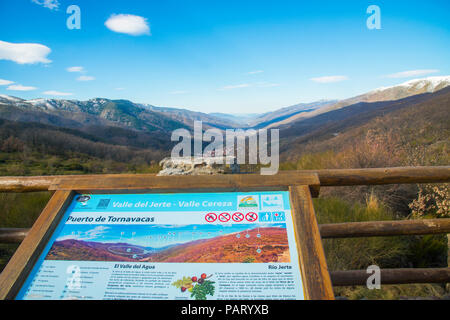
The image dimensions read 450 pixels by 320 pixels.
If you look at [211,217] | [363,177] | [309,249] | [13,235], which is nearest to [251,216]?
[211,217]

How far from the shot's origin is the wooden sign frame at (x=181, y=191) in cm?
161

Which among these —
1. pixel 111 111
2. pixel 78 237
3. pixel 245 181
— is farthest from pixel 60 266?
pixel 111 111

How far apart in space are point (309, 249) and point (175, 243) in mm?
856

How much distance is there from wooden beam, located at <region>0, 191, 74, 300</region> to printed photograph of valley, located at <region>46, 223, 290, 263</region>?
0.09 meters

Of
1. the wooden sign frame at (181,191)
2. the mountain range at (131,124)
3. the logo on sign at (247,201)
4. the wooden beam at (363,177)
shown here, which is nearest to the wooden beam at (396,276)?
the wooden beam at (363,177)

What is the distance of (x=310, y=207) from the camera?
1865 mm

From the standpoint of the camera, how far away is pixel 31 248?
→ 1758mm

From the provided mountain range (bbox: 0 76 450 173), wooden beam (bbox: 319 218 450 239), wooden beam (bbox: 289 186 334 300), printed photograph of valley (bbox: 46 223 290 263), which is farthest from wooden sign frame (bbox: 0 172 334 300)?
mountain range (bbox: 0 76 450 173)

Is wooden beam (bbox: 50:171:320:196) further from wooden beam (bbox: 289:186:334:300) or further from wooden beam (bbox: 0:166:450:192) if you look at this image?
wooden beam (bbox: 0:166:450:192)

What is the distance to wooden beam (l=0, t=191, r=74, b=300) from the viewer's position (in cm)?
161

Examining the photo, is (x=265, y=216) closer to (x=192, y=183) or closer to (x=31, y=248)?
(x=192, y=183)

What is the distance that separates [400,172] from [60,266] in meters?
2.84

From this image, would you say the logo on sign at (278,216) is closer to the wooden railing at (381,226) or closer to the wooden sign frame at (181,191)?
the wooden sign frame at (181,191)
